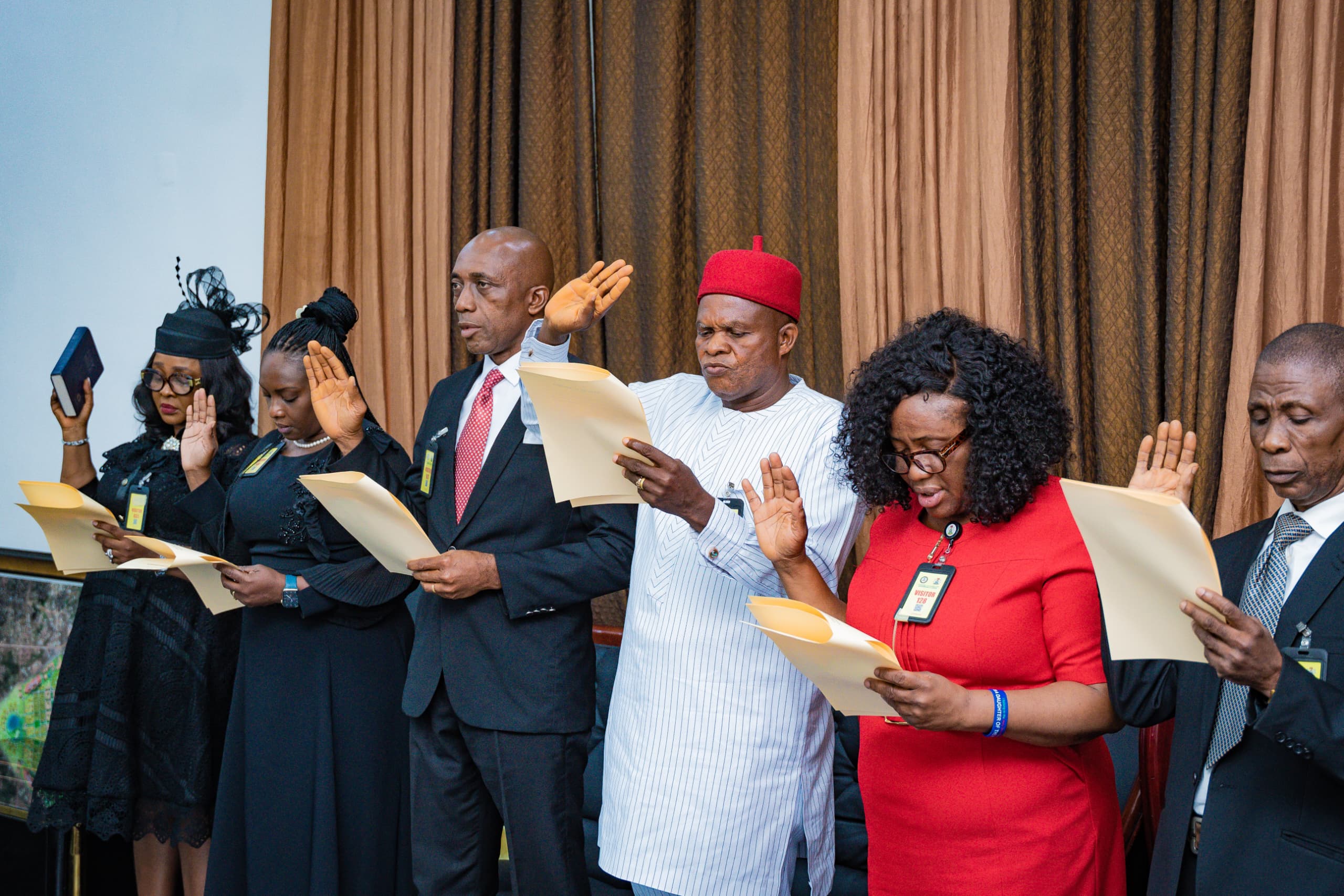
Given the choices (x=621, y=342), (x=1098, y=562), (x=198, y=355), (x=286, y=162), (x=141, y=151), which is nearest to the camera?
(x=1098, y=562)

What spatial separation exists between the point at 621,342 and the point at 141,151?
242 centimetres

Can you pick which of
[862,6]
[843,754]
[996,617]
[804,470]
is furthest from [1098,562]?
[862,6]

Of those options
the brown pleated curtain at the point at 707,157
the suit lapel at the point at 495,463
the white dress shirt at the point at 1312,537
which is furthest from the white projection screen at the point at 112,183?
the white dress shirt at the point at 1312,537

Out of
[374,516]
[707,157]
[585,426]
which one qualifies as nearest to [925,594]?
[585,426]

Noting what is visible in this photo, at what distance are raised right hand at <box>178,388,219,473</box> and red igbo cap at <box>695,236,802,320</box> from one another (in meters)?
1.56

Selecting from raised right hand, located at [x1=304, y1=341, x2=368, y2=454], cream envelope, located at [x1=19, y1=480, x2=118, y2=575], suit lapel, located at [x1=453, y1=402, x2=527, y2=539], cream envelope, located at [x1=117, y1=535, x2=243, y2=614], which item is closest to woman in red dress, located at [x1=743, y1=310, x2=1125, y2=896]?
suit lapel, located at [x1=453, y1=402, x2=527, y2=539]

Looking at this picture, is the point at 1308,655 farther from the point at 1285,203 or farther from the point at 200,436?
the point at 200,436

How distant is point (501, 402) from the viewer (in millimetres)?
2494

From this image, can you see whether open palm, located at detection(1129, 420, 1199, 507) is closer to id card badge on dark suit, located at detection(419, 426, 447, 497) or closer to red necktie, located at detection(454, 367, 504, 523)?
red necktie, located at detection(454, 367, 504, 523)

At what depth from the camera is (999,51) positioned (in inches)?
117

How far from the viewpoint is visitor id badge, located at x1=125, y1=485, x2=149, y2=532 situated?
3037 mm

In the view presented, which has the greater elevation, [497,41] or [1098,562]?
[497,41]

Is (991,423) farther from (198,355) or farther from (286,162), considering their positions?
(286,162)

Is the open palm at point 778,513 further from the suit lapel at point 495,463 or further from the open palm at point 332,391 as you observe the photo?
the open palm at point 332,391
